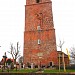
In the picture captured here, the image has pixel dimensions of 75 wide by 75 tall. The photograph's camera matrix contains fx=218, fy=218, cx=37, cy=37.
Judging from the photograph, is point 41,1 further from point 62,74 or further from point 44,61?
point 62,74

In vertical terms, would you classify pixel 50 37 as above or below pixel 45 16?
below

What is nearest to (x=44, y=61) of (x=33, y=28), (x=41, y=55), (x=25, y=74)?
(x=41, y=55)

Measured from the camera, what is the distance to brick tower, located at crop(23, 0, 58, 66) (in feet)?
159

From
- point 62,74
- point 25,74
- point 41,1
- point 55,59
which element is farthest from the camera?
point 41,1

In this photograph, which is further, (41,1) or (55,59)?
(41,1)

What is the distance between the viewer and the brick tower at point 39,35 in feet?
159

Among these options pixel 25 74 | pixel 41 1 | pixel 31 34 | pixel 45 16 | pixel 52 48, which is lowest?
pixel 25 74

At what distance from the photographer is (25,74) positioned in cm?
2270

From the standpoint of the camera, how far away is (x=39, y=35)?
164 ft

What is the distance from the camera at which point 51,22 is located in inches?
1973

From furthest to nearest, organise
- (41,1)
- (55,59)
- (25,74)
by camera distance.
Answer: (41,1) → (55,59) → (25,74)

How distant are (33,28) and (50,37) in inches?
184

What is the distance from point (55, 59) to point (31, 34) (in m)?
8.05

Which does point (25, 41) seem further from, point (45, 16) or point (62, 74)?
point (62, 74)
